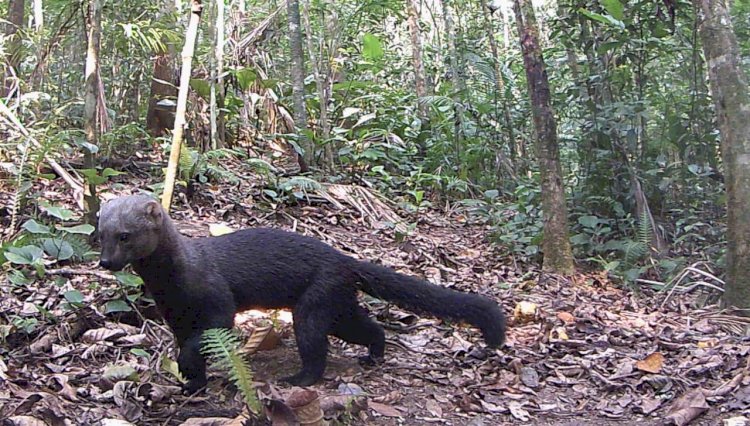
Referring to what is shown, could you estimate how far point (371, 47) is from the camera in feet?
40.3

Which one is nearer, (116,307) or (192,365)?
(192,365)

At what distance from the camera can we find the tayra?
4277 mm

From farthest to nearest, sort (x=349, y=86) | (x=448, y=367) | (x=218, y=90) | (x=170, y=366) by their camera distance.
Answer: (x=349, y=86) < (x=218, y=90) < (x=448, y=367) < (x=170, y=366)

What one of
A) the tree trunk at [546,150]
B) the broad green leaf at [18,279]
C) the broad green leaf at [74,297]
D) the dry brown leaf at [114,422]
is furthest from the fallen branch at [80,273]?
the tree trunk at [546,150]

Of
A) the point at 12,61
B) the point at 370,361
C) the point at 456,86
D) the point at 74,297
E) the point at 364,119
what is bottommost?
the point at 370,361

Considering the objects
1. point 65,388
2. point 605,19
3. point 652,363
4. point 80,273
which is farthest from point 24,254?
point 605,19

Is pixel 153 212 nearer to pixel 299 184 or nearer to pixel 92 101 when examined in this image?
pixel 92 101

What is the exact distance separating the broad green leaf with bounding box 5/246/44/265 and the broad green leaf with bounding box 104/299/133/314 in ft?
1.75

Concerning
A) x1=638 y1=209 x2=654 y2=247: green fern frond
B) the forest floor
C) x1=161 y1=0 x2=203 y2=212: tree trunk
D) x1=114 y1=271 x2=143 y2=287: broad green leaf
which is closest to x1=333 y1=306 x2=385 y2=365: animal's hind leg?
the forest floor

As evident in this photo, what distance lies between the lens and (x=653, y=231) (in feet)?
24.5

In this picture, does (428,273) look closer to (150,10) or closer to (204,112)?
(204,112)

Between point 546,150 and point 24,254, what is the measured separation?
4529 mm

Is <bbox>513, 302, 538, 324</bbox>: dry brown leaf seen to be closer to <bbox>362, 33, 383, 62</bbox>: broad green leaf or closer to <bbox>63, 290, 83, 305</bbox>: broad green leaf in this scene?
<bbox>63, 290, 83, 305</bbox>: broad green leaf

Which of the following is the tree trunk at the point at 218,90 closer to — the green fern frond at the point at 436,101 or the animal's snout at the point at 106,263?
the green fern frond at the point at 436,101
